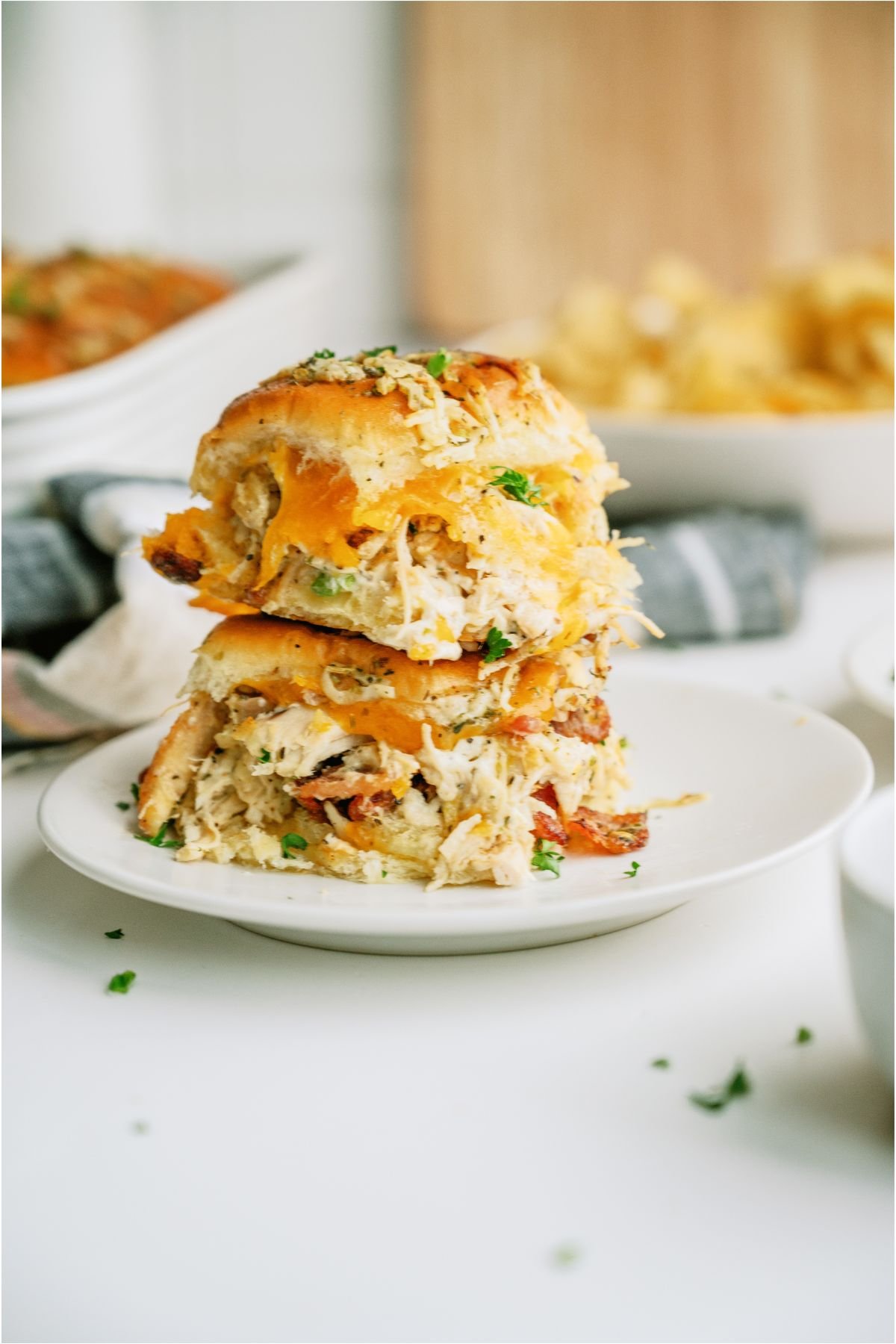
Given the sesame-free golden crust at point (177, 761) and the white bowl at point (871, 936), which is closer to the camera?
the white bowl at point (871, 936)

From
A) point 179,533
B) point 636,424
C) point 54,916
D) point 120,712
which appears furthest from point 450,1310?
point 636,424

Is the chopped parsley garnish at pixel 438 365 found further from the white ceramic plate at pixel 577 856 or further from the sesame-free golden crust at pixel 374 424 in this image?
the white ceramic plate at pixel 577 856

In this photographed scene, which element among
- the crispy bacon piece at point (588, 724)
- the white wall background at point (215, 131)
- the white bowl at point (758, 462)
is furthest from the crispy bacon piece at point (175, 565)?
the white wall background at point (215, 131)

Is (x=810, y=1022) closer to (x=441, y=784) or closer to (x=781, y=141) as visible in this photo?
(x=441, y=784)

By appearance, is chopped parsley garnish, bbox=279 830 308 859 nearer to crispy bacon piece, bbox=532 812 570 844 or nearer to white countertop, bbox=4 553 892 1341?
white countertop, bbox=4 553 892 1341

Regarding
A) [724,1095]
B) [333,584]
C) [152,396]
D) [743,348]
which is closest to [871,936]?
[724,1095]

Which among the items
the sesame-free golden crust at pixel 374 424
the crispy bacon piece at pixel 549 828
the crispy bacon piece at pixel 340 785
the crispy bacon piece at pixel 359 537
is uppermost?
the sesame-free golden crust at pixel 374 424
